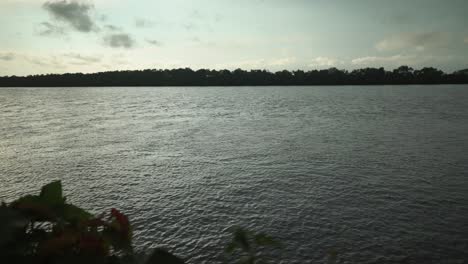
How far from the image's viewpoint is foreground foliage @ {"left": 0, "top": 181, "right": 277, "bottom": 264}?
9.52ft

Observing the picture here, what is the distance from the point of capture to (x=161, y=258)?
102 inches

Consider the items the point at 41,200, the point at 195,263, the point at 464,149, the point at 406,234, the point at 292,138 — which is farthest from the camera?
the point at 292,138

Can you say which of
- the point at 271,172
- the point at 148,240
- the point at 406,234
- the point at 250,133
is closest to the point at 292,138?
the point at 250,133

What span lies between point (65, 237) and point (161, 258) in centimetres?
102

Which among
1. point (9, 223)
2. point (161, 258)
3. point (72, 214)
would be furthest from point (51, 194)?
point (161, 258)

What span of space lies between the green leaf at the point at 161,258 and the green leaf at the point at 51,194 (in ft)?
4.64

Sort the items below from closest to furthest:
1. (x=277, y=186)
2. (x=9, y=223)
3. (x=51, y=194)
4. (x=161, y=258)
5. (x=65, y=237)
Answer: (x=161, y=258) < (x=9, y=223) < (x=65, y=237) < (x=51, y=194) < (x=277, y=186)

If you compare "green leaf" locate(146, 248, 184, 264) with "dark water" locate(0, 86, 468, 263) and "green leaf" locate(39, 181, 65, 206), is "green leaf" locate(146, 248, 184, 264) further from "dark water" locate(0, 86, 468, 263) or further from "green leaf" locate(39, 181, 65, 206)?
"dark water" locate(0, 86, 468, 263)

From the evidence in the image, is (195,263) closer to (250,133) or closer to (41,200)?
(41,200)

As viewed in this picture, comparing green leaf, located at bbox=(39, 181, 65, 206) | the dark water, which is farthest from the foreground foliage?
the dark water

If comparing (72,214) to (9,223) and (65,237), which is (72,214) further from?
(9,223)

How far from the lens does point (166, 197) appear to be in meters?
28.6

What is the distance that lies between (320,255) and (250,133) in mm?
44528

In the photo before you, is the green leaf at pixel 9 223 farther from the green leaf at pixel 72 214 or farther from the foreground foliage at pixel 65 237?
the green leaf at pixel 72 214
